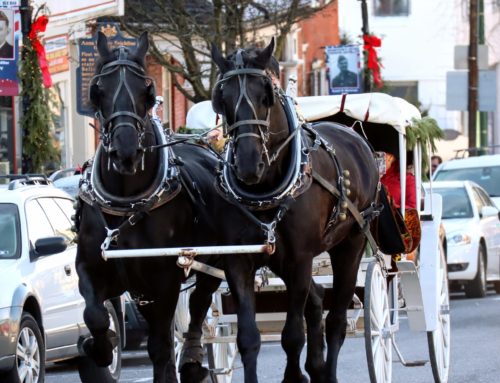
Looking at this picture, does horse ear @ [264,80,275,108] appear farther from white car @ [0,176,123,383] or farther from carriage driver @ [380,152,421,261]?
carriage driver @ [380,152,421,261]

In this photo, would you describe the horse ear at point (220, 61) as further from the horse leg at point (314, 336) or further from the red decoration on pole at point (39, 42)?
the red decoration on pole at point (39, 42)

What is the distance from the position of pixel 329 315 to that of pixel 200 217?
1.54 metres

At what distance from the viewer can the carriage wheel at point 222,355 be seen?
11.4 meters

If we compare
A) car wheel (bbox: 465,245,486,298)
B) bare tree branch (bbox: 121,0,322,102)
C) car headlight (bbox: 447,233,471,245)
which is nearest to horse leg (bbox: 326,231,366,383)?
car headlight (bbox: 447,233,471,245)

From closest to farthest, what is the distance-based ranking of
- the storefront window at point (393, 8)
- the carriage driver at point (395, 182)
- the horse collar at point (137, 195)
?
1. the horse collar at point (137, 195)
2. the carriage driver at point (395, 182)
3. the storefront window at point (393, 8)

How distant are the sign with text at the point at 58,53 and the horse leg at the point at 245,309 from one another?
65.9 ft

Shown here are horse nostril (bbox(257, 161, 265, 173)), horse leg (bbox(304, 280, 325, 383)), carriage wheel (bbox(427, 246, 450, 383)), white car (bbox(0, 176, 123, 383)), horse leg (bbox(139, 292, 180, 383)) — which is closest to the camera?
horse nostril (bbox(257, 161, 265, 173))

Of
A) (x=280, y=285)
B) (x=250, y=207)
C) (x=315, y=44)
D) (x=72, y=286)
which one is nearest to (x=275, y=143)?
(x=250, y=207)

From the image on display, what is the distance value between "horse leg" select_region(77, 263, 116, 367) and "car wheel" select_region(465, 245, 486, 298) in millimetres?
13712

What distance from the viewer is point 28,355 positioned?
37.8 ft

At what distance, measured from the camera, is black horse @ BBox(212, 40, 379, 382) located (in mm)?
8969

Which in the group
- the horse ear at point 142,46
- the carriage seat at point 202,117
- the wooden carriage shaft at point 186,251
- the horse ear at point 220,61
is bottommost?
the wooden carriage shaft at point 186,251

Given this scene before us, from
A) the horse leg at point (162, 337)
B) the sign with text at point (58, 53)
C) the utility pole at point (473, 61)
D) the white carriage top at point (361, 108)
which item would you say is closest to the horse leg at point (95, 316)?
the horse leg at point (162, 337)

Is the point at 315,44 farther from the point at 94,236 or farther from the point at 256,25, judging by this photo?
the point at 94,236
